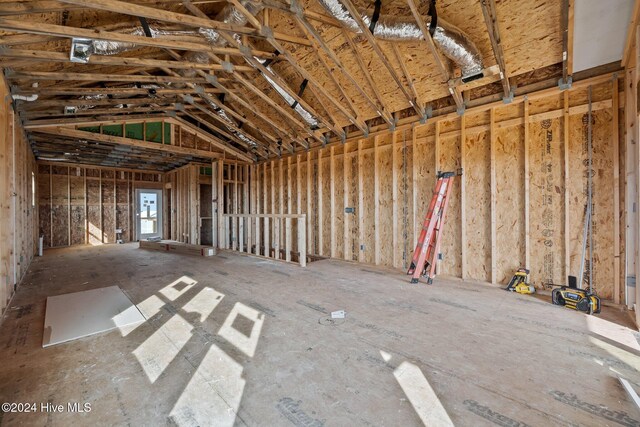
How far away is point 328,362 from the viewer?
207cm

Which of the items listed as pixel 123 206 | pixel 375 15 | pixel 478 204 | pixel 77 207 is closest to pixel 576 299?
pixel 478 204

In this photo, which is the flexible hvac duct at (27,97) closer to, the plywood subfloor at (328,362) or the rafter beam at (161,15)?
the rafter beam at (161,15)

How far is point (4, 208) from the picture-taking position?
3248 mm

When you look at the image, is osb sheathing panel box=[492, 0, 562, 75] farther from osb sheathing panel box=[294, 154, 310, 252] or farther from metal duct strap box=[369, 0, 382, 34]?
osb sheathing panel box=[294, 154, 310, 252]

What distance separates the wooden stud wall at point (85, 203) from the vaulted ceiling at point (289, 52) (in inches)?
160

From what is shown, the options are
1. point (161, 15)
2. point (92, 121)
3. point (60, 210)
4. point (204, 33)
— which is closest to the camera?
point (161, 15)

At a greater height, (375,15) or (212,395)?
(375,15)

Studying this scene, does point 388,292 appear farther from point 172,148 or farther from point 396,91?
point 172,148

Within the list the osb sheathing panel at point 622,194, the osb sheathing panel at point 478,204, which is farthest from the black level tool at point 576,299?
the osb sheathing panel at point 478,204

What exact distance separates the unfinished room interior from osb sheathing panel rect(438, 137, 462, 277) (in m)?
0.04

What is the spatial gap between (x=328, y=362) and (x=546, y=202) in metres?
4.21

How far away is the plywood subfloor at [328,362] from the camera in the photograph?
1566 millimetres

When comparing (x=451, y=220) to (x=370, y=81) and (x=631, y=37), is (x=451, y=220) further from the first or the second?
(x=631, y=37)

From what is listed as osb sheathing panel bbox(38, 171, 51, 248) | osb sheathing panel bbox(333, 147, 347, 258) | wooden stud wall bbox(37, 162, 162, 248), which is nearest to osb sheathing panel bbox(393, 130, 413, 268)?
osb sheathing panel bbox(333, 147, 347, 258)
